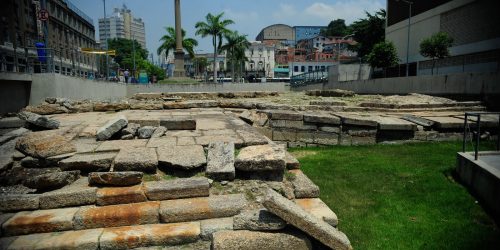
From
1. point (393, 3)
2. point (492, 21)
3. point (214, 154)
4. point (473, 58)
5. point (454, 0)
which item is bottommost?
point (214, 154)

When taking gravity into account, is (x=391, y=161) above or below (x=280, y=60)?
below

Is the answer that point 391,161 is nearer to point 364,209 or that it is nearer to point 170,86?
point 364,209

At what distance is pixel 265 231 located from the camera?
297 cm

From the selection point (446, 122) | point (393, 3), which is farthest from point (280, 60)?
point (446, 122)

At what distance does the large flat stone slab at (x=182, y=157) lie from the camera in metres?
3.89

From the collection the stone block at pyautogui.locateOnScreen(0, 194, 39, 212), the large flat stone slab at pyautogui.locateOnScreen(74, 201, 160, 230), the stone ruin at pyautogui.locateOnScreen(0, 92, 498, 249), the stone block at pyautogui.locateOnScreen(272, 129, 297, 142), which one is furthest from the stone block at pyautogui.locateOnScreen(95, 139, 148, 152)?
the stone block at pyautogui.locateOnScreen(272, 129, 297, 142)

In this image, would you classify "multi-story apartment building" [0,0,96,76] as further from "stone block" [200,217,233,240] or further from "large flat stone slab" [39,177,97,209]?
"stone block" [200,217,233,240]

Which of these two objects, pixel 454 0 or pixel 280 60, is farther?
pixel 280 60

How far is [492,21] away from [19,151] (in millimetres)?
30367

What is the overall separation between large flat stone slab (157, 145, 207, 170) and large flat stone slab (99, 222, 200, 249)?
89 cm

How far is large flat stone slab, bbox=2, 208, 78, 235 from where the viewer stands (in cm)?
300

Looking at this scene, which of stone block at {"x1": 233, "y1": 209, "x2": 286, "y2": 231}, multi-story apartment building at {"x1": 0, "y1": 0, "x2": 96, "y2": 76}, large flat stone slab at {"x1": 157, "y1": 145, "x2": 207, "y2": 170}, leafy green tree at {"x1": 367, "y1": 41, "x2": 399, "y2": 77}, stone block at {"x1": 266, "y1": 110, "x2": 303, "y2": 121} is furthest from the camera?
leafy green tree at {"x1": 367, "y1": 41, "x2": 399, "y2": 77}

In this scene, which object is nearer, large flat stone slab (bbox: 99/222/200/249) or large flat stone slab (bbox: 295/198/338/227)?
large flat stone slab (bbox: 99/222/200/249)

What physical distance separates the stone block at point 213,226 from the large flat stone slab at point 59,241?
89 centimetres
